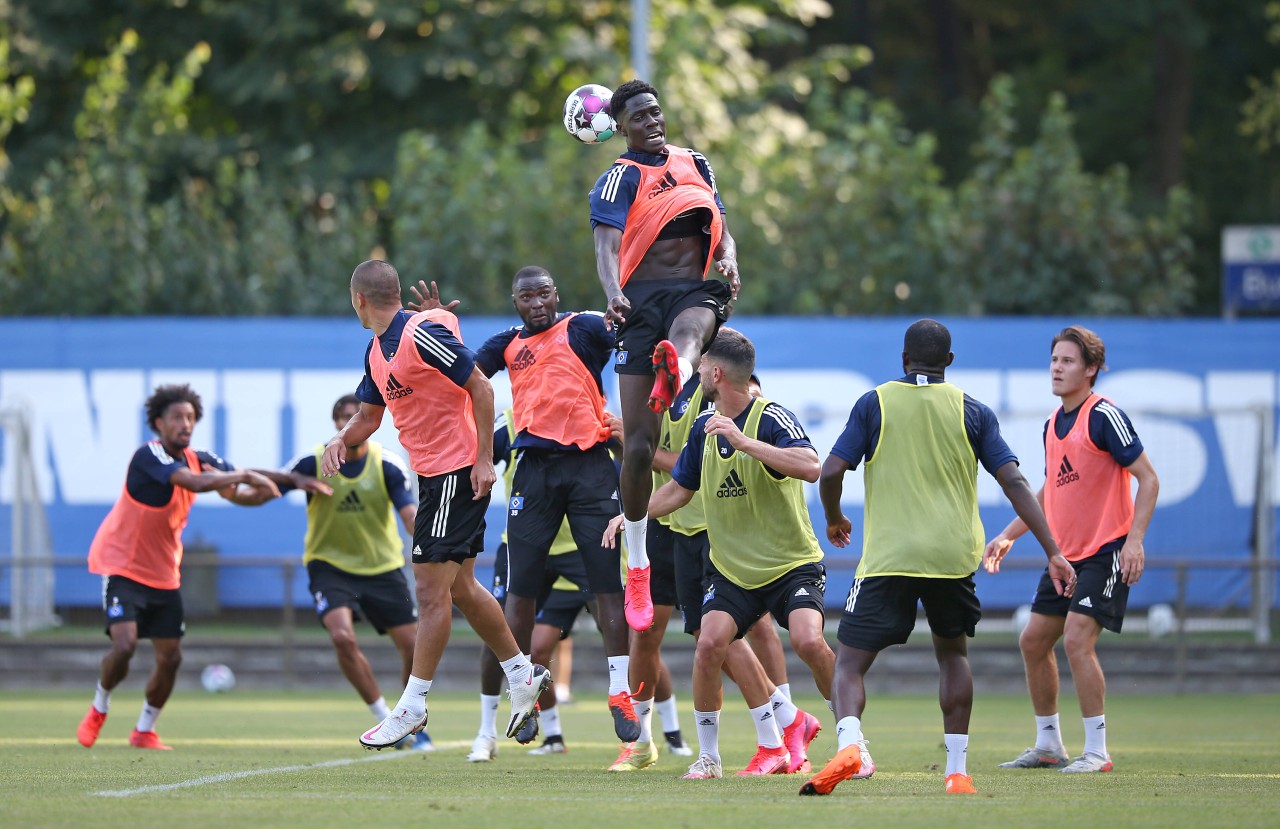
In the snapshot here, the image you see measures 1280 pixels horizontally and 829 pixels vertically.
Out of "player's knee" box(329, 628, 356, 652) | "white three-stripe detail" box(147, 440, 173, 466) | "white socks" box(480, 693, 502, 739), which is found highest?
"white three-stripe detail" box(147, 440, 173, 466)

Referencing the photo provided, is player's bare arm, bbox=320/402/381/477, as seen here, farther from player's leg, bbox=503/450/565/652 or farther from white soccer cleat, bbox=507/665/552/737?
white soccer cleat, bbox=507/665/552/737

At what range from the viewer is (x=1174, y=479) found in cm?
1856

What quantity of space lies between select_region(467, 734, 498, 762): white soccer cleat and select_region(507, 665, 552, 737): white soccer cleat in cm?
98

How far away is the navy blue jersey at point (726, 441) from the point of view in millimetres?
8758

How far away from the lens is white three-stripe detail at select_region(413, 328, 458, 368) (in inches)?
355

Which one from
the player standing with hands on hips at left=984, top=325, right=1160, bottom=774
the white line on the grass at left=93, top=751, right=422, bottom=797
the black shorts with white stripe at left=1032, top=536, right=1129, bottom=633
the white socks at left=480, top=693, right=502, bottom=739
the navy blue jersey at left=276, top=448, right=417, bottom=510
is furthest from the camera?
the navy blue jersey at left=276, top=448, right=417, bottom=510

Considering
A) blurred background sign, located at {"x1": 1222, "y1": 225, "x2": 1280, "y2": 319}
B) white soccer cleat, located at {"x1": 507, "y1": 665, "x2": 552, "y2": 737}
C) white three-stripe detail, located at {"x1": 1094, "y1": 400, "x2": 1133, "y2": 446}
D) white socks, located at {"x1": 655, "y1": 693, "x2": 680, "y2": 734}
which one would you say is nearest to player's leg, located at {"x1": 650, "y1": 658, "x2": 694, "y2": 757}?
white socks, located at {"x1": 655, "y1": 693, "x2": 680, "y2": 734}

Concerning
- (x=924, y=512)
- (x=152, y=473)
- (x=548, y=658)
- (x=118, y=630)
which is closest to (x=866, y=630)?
(x=924, y=512)

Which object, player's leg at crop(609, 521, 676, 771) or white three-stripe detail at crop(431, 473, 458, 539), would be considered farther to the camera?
player's leg at crop(609, 521, 676, 771)

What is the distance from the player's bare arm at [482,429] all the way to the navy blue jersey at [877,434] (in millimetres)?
1969

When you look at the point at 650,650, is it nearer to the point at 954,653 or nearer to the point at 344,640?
the point at 954,653

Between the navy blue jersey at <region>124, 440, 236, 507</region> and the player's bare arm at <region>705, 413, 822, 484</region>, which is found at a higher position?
the player's bare arm at <region>705, 413, 822, 484</region>

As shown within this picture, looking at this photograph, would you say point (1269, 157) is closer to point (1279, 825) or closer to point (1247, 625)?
point (1247, 625)

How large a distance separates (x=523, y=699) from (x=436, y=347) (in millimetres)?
1996
